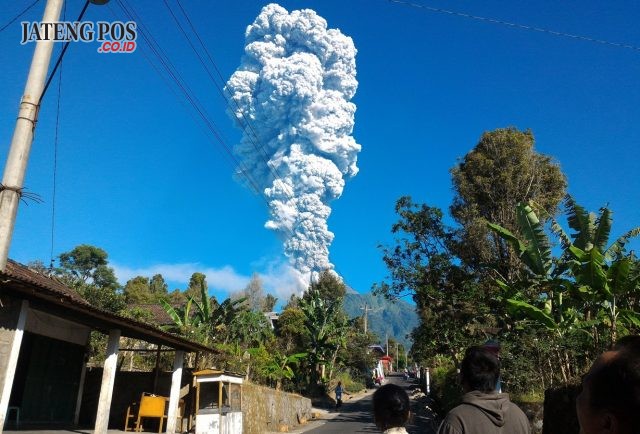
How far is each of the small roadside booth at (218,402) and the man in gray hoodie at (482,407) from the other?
465 inches

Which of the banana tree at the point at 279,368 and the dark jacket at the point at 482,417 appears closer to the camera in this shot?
the dark jacket at the point at 482,417

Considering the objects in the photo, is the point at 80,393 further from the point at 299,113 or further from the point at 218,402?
the point at 299,113

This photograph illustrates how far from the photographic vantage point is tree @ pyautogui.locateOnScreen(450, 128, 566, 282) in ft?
70.1

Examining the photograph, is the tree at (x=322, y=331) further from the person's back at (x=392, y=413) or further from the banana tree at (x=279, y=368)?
the person's back at (x=392, y=413)

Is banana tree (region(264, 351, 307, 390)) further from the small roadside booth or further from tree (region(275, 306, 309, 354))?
the small roadside booth

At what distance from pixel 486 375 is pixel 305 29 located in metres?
74.6

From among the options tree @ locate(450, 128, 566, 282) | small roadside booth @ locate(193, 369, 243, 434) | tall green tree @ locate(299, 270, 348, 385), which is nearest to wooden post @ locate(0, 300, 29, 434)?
small roadside booth @ locate(193, 369, 243, 434)

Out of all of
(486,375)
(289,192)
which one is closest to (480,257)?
(486,375)

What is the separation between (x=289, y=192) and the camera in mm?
69062

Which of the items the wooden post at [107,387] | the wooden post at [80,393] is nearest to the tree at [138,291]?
the wooden post at [80,393]

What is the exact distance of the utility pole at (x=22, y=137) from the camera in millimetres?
7789

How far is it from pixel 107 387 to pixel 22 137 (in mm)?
5952

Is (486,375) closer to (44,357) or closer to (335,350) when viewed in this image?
(44,357)

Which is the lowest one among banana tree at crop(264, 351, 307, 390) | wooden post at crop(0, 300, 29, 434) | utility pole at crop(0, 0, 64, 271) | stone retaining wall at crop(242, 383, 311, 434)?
stone retaining wall at crop(242, 383, 311, 434)
